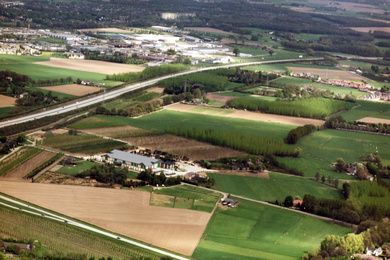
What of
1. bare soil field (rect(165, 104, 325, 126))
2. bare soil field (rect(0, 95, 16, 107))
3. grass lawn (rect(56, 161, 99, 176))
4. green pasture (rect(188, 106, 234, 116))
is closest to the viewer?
grass lawn (rect(56, 161, 99, 176))

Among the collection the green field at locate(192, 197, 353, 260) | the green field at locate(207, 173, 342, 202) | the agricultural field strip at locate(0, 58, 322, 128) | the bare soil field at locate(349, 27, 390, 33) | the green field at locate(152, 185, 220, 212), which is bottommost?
the green field at locate(192, 197, 353, 260)

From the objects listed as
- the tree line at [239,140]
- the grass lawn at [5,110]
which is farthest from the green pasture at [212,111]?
the grass lawn at [5,110]

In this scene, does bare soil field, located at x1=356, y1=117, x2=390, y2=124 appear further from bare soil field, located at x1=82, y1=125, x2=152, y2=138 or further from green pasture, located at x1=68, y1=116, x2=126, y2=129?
green pasture, located at x1=68, y1=116, x2=126, y2=129

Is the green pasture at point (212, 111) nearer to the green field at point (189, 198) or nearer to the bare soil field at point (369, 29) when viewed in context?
the green field at point (189, 198)

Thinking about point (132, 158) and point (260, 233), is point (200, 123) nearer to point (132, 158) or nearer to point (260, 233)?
point (132, 158)

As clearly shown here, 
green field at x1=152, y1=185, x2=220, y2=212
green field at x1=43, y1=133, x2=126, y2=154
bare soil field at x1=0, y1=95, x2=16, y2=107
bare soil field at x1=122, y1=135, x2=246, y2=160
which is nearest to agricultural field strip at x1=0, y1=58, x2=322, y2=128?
bare soil field at x1=0, y1=95, x2=16, y2=107
